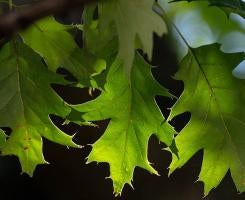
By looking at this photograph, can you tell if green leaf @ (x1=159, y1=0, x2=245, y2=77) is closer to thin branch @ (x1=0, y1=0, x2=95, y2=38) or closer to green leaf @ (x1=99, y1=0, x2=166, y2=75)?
green leaf @ (x1=99, y1=0, x2=166, y2=75)

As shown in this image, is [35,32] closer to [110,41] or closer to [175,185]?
[110,41]

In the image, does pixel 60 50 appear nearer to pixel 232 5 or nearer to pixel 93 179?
pixel 232 5

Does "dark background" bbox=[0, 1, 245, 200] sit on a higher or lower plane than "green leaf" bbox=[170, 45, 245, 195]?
lower

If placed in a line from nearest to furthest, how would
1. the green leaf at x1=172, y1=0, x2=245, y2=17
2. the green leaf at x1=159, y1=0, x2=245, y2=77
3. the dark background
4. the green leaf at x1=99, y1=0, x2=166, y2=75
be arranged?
the green leaf at x1=99, y1=0, x2=166, y2=75
the green leaf at x1=172, y1=0, x2=245, y2=17
the green leaf at x1=159, y1=0, x2=245, y2=77
the dark background

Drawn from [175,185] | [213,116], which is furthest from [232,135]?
[175,185]

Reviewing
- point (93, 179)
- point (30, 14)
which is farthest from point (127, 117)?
point (93, 179)

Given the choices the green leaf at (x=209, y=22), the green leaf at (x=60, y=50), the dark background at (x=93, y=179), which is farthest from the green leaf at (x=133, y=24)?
the dark background at (x=93, y=179)

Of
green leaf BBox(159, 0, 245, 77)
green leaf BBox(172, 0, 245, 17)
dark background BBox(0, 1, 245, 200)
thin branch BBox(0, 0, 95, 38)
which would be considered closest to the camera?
thin branch BBox(0, 0, 95, 38)

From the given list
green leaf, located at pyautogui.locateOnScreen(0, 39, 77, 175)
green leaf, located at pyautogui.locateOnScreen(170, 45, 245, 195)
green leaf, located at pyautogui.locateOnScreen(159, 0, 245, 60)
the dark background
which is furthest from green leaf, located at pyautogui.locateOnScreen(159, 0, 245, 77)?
the dark background

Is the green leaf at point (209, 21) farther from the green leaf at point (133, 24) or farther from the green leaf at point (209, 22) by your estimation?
the green leaf at point (133, 24)
